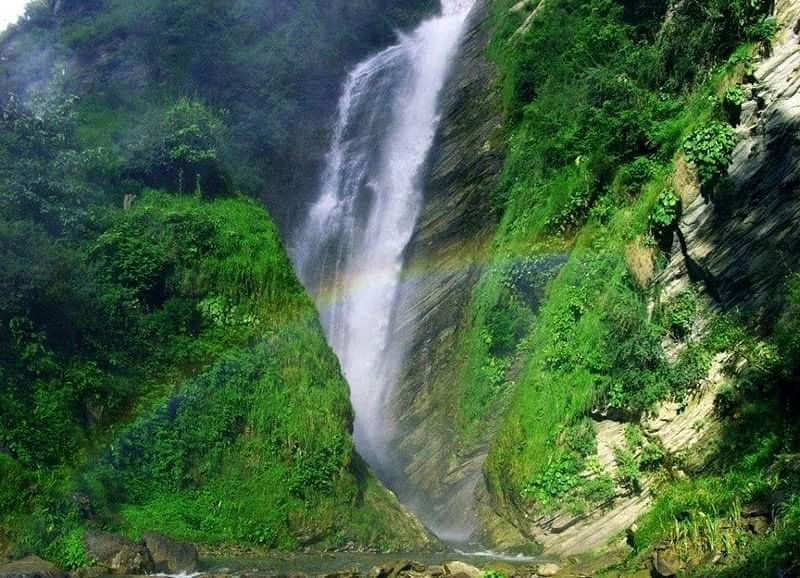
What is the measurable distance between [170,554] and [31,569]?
262 cm

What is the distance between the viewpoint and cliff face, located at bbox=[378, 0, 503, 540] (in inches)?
774

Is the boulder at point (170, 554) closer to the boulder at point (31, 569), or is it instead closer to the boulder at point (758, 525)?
the boulder at point (31, 569)

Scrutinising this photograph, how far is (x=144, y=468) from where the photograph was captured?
17.0 metres

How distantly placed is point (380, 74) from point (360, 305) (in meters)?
12.9

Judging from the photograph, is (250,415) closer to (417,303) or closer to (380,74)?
(417,303)

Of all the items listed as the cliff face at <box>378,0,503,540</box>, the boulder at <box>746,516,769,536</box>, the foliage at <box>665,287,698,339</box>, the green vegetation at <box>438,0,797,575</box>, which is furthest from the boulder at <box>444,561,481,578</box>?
the cliff face at <box>378,0,503,540</box>

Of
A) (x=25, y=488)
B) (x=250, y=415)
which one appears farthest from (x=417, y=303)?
(x=25, y=488)

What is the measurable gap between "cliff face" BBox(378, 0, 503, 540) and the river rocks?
5.57 meters

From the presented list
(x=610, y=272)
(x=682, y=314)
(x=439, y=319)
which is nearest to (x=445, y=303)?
(x=439, y=319)

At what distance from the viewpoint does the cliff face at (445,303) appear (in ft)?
64.5

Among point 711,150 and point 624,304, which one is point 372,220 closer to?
point 624,304

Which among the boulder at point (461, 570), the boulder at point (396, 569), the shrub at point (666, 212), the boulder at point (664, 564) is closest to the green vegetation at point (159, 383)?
the boulder at point (396, 569)

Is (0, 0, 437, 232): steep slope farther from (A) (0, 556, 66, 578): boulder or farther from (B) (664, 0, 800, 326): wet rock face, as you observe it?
(B) (664, 0, 800, 326): wet rock face

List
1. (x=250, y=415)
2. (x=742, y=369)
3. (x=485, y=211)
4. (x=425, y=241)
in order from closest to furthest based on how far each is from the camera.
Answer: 1. (x=742, y=369)
2. (x=250, y=415)
3. (x=485, y=211)
4. (x=425, y=241)
